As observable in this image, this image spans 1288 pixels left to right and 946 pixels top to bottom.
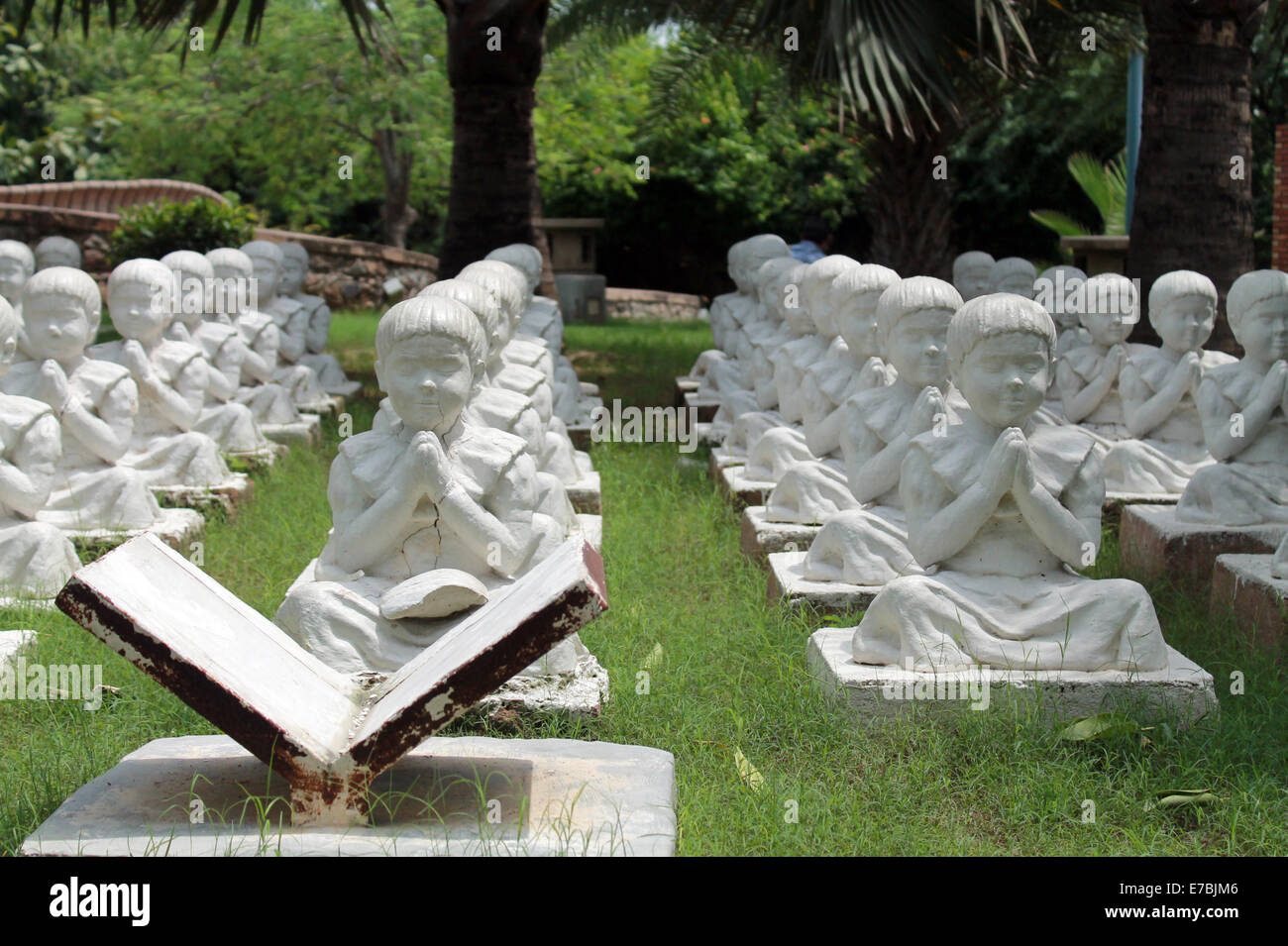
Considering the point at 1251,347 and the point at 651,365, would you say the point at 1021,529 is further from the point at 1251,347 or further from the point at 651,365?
the point at 651,365

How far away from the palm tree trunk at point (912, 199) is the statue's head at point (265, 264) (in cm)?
480

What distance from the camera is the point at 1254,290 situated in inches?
254

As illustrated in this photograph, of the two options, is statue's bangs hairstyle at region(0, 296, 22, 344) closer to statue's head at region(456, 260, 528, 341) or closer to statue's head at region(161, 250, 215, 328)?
statue's head at region(456, 260, 528, 341)

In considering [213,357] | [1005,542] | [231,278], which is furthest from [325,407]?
[1005,542]

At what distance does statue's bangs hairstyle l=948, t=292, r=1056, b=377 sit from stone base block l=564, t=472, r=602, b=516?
9.88ft

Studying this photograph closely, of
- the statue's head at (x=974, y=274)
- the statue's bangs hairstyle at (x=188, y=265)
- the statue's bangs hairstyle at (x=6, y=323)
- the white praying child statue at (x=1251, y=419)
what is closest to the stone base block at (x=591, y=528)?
the statue's bangs hairstyle at (x=6, y=323)

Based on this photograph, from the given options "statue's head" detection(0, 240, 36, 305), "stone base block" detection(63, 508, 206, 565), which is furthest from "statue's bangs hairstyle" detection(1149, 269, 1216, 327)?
"statue's head" detection(0, 240, 36, 305)

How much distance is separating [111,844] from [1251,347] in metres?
5.34

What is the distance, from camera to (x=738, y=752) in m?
4.38

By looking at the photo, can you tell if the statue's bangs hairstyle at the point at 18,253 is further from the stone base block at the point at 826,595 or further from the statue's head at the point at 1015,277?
the statue's head at the point at 1015,277

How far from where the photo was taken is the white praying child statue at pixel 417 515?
14.7 feet

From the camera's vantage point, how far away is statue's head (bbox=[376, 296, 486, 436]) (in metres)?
4.52

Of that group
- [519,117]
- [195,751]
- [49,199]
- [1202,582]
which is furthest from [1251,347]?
[49,199]

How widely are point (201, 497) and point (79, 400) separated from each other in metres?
1.08
